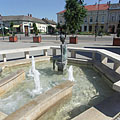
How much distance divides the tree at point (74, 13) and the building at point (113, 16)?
106 ft

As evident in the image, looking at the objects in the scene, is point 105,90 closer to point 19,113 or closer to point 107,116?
point 107,116

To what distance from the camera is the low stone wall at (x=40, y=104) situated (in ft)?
7.20

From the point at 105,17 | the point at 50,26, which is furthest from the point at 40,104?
the point at 50,26

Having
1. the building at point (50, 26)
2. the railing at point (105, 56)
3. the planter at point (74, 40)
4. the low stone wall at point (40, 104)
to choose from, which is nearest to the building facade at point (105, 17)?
the building at point (50, 26)

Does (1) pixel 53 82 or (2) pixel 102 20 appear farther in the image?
(2) pixel 102 20

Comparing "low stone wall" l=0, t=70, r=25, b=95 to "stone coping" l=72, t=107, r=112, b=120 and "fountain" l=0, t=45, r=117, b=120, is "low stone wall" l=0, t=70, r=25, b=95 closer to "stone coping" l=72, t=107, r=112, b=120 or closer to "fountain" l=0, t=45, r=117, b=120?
"fountain" l=0, t=45, r=117, b=120

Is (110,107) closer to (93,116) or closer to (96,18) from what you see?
(93,116)

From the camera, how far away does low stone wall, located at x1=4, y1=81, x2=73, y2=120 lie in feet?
7.20

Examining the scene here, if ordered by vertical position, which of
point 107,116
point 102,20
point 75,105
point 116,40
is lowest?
point 75,105

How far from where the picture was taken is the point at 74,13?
16094 mm

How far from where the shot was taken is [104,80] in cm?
469

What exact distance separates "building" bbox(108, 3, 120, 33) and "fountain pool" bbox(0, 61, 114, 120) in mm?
44014

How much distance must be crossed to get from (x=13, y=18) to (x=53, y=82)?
51.6 metres

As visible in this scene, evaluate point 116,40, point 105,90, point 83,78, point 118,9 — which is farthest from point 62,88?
point 118,9
